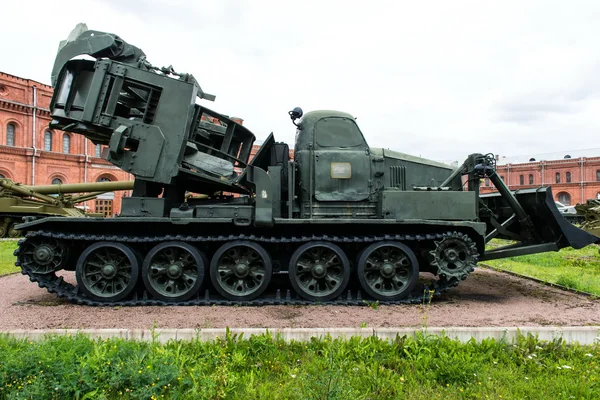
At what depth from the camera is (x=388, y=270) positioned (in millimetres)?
6977

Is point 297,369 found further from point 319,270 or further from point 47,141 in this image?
point 47,141

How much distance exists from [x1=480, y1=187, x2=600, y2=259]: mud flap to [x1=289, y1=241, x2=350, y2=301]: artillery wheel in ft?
8.95

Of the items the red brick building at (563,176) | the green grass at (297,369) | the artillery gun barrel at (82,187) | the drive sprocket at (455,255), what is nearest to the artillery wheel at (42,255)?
the green grass at (297,369)

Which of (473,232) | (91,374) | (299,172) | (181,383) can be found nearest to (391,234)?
(473,232)

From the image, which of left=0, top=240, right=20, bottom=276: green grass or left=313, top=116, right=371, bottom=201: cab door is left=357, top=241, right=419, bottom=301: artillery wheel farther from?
left=0, top=240, right=20, bottom=276: green grass

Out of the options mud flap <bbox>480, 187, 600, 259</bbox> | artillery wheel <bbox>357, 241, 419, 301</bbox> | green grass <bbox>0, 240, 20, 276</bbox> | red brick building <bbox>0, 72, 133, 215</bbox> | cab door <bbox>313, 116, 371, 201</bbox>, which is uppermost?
red brick building <bbox>0, 72, 133, 215</bbox>

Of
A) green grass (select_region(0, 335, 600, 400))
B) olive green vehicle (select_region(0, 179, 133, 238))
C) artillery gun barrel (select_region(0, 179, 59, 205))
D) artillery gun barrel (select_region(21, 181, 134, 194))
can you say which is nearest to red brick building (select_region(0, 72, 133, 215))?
olive green vehicle (select_region(0, 179, 133, 238))

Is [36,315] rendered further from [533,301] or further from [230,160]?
[533,301]

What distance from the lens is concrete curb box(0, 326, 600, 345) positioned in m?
4.84

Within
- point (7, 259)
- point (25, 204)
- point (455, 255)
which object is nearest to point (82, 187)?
point (7, 259)

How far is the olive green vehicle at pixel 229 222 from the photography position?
6883 mm

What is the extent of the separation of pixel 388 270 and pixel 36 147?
37222 mm

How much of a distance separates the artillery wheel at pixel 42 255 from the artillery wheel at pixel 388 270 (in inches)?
197

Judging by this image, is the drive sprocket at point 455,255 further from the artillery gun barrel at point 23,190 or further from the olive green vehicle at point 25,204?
the artillery gun barrel at point 23,190
